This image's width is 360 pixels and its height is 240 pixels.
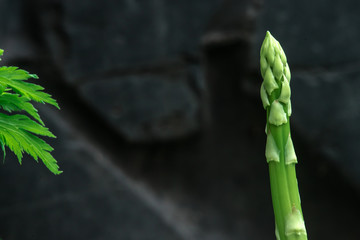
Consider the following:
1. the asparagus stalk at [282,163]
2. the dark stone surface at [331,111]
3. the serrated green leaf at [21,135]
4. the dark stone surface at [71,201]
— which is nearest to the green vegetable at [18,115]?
the serrated green leaf at [21,135]

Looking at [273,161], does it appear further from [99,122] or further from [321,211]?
[321,211]

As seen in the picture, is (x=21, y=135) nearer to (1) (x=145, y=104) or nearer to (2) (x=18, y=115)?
(2) (x=18, y=115)

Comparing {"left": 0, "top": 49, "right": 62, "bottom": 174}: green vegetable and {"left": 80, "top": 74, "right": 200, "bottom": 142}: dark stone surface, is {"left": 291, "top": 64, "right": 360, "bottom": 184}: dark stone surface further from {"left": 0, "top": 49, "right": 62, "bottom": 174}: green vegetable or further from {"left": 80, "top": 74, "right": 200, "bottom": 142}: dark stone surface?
{"left": 0, "top": 49, "right": 62, "bottom": 174}: green vegetable

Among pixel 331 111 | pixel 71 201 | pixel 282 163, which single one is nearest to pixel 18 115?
pixel 282 163

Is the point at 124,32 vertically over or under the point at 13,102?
over

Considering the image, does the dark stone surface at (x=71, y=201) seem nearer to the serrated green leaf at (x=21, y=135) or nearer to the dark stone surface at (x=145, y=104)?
the dark stone surface at (x=145, y=104)

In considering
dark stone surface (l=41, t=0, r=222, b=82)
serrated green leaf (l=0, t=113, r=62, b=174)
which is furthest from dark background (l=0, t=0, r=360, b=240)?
serrated green leaf (l=0, t=113, r=62, b=174)
